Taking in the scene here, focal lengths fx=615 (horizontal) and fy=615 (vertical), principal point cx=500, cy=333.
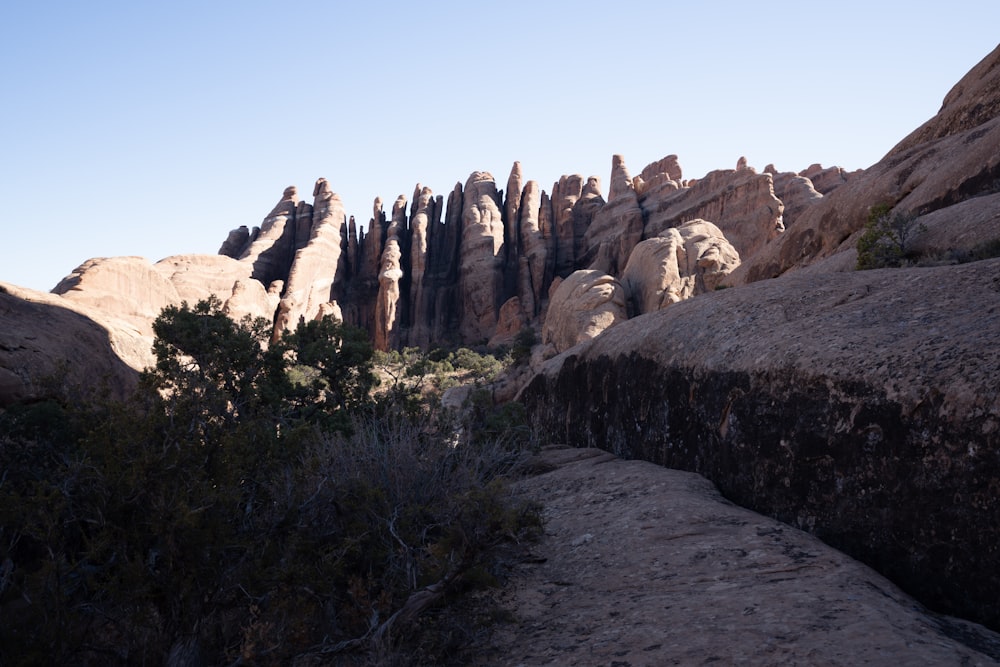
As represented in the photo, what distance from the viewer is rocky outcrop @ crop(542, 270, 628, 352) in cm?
3106

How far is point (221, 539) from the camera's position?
5246 millimetres

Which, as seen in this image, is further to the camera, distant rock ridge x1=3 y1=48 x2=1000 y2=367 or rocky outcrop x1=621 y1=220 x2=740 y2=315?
distant rock ridge x1=3 y1=48 x2=1000 y2=367

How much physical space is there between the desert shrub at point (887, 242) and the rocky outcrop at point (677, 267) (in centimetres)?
1864

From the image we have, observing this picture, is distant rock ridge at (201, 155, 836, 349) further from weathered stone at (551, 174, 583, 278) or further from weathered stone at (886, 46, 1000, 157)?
weathered stone at (886, 46, 1000, 157)

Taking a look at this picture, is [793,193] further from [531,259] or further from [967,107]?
[967,107]

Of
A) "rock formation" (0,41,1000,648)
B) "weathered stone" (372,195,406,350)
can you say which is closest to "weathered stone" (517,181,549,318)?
"weathered stone" (372,195,406,350)

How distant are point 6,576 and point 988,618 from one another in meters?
7.11

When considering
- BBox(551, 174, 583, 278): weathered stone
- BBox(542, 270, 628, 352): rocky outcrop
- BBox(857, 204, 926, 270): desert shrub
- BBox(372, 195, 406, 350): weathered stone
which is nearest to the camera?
BBox(857, 204, 926, 270): desert shrub

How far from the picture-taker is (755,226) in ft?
149

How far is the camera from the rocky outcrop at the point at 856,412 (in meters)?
4.77

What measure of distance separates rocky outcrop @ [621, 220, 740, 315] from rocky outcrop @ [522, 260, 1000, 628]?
22.1 metres

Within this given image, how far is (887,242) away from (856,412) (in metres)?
8.08

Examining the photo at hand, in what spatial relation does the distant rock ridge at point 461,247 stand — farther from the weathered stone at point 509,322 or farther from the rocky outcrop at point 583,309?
the rocky outcrop at point 583,309

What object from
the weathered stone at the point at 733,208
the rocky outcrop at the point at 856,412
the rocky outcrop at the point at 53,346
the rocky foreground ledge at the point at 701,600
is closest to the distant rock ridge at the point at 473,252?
the weathered stone at the point at 733,208
